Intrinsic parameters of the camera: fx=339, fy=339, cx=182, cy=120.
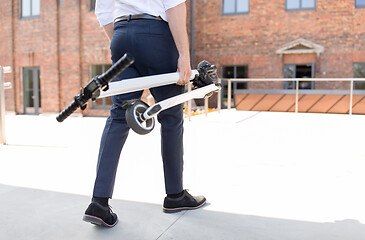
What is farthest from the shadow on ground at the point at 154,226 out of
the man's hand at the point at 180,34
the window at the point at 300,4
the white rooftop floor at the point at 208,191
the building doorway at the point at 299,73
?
the window at the point at 300,4

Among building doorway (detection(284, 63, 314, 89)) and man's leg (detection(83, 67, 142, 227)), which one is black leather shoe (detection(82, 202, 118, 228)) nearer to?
man's leg (detection(83, 67, 142, 227))

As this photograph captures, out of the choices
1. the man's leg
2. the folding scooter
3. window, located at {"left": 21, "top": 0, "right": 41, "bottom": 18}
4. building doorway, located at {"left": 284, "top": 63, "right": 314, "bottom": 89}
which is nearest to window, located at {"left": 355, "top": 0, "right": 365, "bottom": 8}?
building doorway, located at {"left": 284, "top": 63, "right": 314, "bottom": 89}

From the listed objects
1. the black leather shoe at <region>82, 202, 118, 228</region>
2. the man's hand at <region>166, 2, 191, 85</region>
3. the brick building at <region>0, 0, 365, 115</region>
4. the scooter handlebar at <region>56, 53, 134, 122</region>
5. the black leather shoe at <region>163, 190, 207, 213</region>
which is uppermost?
the brick building at <region>0, 0, 365, 115</region>

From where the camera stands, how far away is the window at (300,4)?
12570 mm

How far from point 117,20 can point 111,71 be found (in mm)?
592

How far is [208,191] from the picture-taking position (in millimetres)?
2465

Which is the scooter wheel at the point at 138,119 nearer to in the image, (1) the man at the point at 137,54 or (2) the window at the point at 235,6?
(1) the man at the point at 137,54

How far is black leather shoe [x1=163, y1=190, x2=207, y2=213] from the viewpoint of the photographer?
6.68 feet

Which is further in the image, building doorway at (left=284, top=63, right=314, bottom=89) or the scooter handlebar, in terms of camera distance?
building doorway at (left=284, top=63, right=314, bottom=89)

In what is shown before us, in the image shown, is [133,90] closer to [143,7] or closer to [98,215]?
[143,7]

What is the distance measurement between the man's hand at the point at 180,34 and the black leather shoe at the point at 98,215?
0.78 metres

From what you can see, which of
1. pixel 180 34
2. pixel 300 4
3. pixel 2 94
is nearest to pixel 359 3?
pixel 300 4

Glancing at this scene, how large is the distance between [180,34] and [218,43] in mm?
12042

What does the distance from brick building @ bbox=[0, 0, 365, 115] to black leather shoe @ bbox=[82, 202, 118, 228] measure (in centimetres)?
1114
